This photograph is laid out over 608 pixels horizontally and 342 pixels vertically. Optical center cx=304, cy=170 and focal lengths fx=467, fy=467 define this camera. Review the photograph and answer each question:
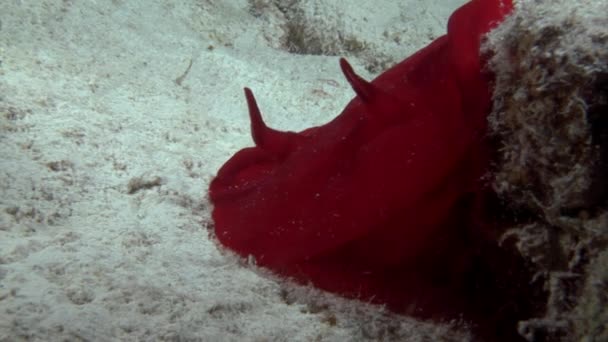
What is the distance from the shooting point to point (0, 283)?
4.45 feet

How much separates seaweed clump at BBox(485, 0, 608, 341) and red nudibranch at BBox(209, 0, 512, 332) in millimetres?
127

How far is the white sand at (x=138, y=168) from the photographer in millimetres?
1447

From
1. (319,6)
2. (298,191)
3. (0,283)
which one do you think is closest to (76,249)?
(0,283)

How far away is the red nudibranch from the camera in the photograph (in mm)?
1643

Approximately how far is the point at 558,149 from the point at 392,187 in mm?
604

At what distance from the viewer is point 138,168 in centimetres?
225

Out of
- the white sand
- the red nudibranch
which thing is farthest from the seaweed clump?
the white sand

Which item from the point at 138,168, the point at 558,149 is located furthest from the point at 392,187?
the point at 138,168

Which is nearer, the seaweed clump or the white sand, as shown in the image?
the seaweed clump

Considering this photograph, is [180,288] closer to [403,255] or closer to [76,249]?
[76,249]

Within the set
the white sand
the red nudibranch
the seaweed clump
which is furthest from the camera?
the red nudibranch

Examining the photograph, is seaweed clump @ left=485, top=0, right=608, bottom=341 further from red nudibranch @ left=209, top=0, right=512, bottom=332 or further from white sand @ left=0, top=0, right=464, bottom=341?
white sand @ left=0, top=0, right=464, bottom=341

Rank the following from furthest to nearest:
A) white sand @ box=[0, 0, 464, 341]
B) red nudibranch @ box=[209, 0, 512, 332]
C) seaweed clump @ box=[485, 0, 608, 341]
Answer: red nudibranch @ box=[209, 0, 512, 332] < white sand @ box=[0, 0, 464, 341] < seaweed clump @ box=[485, 0, 608, 341]

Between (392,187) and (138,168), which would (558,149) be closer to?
(392,187)
